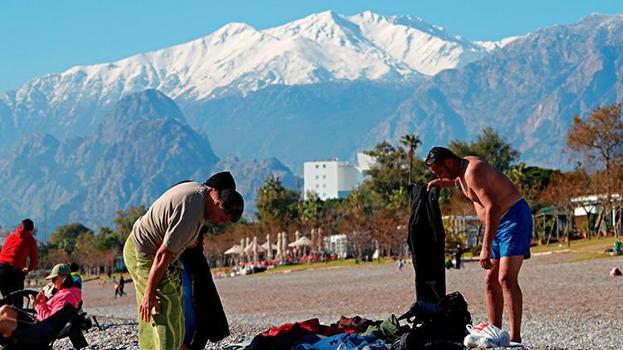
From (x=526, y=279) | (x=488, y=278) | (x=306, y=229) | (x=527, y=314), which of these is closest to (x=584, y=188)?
(x=306, y=229)

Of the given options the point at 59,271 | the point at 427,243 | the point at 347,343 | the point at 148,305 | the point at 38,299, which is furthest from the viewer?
the point at 59,271

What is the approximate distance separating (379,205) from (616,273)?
93318 mm

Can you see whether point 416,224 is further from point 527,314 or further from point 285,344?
point 527,314

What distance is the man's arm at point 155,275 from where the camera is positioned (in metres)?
8.00

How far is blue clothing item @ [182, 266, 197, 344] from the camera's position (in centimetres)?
902

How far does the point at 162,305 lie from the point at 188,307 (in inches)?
31.9

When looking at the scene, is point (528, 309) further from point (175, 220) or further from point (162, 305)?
point (175, 220)

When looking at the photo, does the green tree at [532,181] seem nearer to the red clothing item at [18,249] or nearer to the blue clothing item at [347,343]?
the red clothing item at [18,249]

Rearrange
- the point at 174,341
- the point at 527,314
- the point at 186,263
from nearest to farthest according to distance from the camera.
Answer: the point at 174,341, the point at 186,263, the point at 527,314

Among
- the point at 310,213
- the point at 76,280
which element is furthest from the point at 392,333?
the point at 310,213

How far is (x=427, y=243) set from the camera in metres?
10.5

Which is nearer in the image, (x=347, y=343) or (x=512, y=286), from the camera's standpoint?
(x=347, y=343)

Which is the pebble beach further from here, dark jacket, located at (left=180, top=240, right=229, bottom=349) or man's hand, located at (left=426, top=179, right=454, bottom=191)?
dark jacket, located at (left=180, top=240, right=229, bottom=349)

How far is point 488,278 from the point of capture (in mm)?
10641
